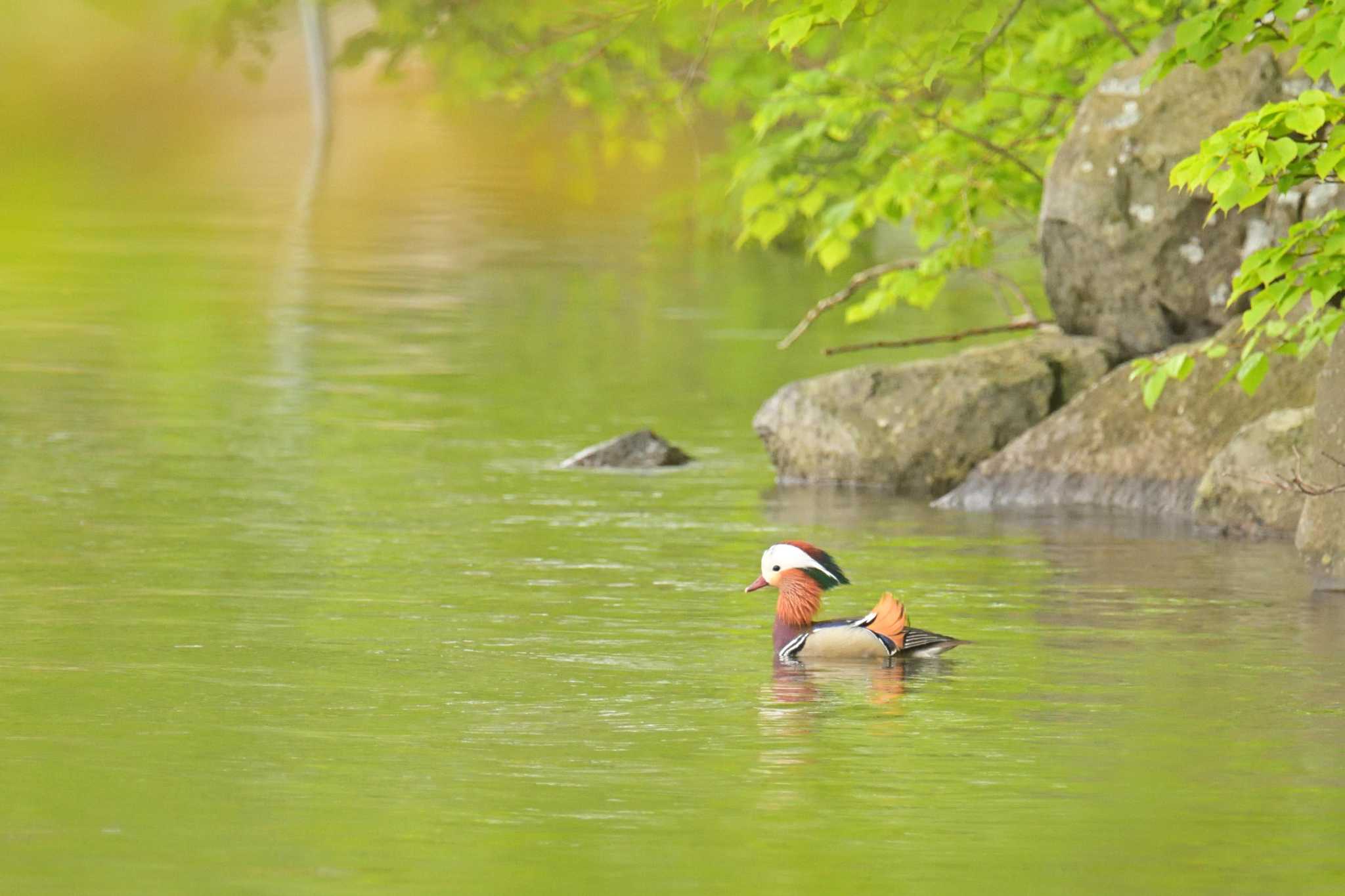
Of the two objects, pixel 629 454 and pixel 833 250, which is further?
pixel 833 250

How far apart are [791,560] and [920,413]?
665 cm

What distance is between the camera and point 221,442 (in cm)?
2056

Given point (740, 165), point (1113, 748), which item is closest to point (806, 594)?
point (1113, 748)

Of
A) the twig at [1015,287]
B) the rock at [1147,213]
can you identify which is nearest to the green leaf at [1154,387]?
the rock at [1147,213]

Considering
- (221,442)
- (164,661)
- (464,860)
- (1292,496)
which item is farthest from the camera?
(221,442)

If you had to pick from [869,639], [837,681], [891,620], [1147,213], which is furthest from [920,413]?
[837,681]

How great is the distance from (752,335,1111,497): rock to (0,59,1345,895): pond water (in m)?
0.61

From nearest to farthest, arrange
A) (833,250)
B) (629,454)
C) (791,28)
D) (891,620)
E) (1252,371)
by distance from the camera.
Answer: (891,620), (791,28), (1252,371), (629,454), (833,250)

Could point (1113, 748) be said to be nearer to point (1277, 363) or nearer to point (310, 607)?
point (310, 607)

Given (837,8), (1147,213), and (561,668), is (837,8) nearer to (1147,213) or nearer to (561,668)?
(561,668)

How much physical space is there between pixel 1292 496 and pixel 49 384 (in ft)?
35.7

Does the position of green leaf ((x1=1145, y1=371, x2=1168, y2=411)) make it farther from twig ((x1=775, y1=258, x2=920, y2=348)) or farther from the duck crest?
twig ((x1=775, y1=258, x2=920, y2=348))

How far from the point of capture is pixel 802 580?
40.9ft

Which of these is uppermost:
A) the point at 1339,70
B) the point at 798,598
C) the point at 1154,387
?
the point at 1339,70
